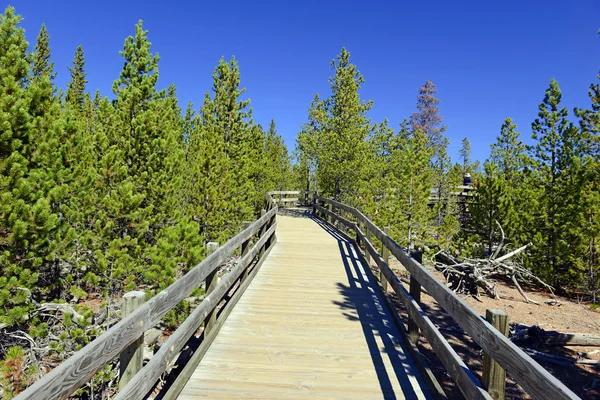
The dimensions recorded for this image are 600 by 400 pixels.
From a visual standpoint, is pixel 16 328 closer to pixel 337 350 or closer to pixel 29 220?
pixel 29 220

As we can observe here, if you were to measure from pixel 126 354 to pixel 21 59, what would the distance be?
7161 millimetres

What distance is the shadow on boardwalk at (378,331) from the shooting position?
3.40 m

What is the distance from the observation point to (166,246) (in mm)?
8211

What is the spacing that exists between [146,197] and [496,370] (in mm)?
10459

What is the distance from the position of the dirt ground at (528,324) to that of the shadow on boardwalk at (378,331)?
122 cm

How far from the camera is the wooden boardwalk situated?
3.22 metres

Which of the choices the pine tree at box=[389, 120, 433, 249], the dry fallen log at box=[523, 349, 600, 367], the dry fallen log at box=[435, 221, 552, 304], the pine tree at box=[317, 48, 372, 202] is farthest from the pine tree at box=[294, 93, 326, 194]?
the dry fallen log at box=[523, 349, 600, 367]

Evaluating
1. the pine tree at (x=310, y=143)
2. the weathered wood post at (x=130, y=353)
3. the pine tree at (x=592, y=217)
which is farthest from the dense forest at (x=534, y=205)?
the weathered wood post at (x=130, y=353)

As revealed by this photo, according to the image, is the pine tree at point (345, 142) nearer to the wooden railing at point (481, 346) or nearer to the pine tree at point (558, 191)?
the pine tree at point (558, 191)

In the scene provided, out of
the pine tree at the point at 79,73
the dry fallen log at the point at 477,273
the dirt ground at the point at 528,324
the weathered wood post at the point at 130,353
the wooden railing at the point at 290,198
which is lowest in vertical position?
the dirt ground at the point at 528,324

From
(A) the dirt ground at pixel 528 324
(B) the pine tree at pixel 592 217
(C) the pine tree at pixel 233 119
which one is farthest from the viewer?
(C) the pine tree at pixel 233 119

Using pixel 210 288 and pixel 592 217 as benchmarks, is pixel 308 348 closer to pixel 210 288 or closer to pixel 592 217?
pixel 210 288

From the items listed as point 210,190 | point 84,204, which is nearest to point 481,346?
point 84,204

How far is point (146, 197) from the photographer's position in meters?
10.9
